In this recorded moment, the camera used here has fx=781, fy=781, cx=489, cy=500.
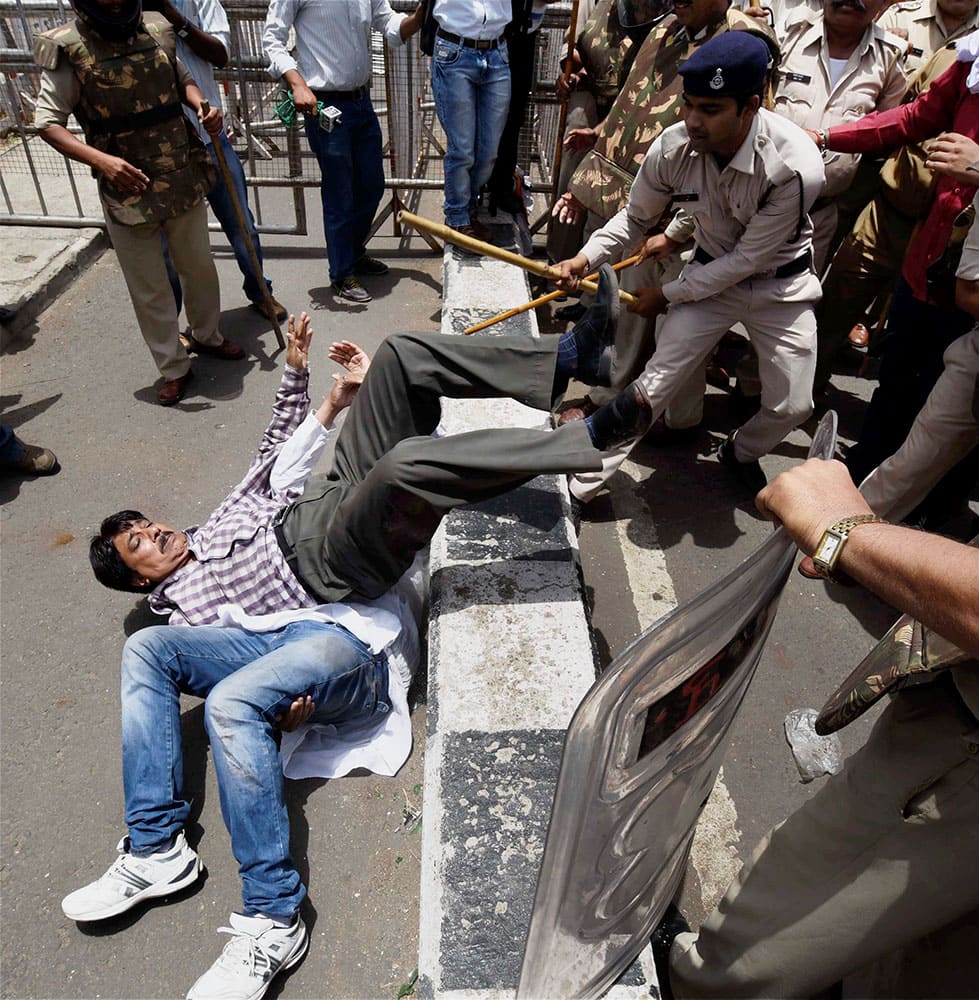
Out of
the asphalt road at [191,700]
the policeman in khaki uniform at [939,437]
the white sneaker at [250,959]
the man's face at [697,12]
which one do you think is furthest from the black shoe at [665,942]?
the man's face at [697,12]

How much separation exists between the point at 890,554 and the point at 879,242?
320cm

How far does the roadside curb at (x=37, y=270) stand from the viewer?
15.3 ft

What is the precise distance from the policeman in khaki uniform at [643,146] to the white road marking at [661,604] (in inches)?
17.5

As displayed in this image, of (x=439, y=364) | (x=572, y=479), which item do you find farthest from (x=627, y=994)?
(x=572, y=479)

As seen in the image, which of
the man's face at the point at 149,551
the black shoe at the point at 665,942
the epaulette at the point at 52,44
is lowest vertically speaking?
the black shoe at the point at 665,942

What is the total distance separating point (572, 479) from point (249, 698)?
6.22ft

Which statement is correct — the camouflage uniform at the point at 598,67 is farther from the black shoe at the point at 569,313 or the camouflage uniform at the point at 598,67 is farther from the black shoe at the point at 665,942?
the black shoe at the point at 665,942

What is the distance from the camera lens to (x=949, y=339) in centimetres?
326

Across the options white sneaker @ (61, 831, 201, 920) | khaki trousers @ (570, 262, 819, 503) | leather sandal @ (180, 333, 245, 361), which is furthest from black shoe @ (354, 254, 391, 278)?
white sneaker @ (61, 831, 201, 920)

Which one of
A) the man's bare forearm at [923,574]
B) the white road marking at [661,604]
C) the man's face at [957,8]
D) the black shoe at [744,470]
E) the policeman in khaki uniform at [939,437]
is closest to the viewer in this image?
the man's bare forearm at [923,574]

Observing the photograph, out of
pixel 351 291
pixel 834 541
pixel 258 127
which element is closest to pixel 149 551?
pixel 834 541

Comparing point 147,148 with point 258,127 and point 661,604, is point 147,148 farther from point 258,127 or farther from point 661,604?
point 258,127

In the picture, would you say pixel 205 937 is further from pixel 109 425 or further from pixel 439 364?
pixel 109 425

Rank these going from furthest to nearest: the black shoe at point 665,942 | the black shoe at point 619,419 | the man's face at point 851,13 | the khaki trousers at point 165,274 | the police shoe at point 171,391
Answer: the police shoe at point 171,391
the khaki trousers at point 165,274
the man's face at point 851,13
the black shoe at point 619,419
the black shoe at point 665,942
